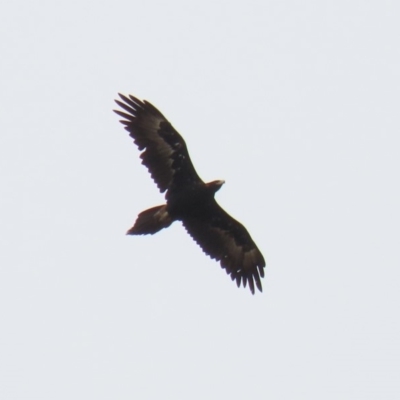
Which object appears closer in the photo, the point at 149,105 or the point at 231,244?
the point at 149,105

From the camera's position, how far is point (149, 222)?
21094 mm

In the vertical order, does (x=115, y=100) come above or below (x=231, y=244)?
above

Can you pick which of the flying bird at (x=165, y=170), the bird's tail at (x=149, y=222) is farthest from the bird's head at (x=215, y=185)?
the bird's tail at (x=149, y=222)

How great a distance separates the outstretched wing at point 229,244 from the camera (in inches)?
882

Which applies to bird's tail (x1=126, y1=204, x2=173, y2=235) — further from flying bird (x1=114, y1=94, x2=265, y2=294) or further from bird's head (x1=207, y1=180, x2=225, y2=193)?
bird's head (x1=207, y1=180, x2=225, y2=193)

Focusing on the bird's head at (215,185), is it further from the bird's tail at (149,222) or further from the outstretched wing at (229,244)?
the bird's tail at (149,222)

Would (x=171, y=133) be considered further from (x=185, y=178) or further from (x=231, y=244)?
(x=231, y=244)

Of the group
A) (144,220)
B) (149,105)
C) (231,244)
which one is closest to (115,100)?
(149,105)

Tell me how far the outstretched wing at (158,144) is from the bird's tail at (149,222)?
502 mm

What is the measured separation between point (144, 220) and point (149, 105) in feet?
6.40

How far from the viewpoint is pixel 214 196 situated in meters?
21.9

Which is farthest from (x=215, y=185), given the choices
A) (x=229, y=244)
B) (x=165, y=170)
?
(x=229, y=244)

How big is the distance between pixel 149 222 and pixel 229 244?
2.25 meters

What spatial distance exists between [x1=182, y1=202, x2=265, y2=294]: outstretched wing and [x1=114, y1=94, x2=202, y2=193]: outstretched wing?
3.26 ft
